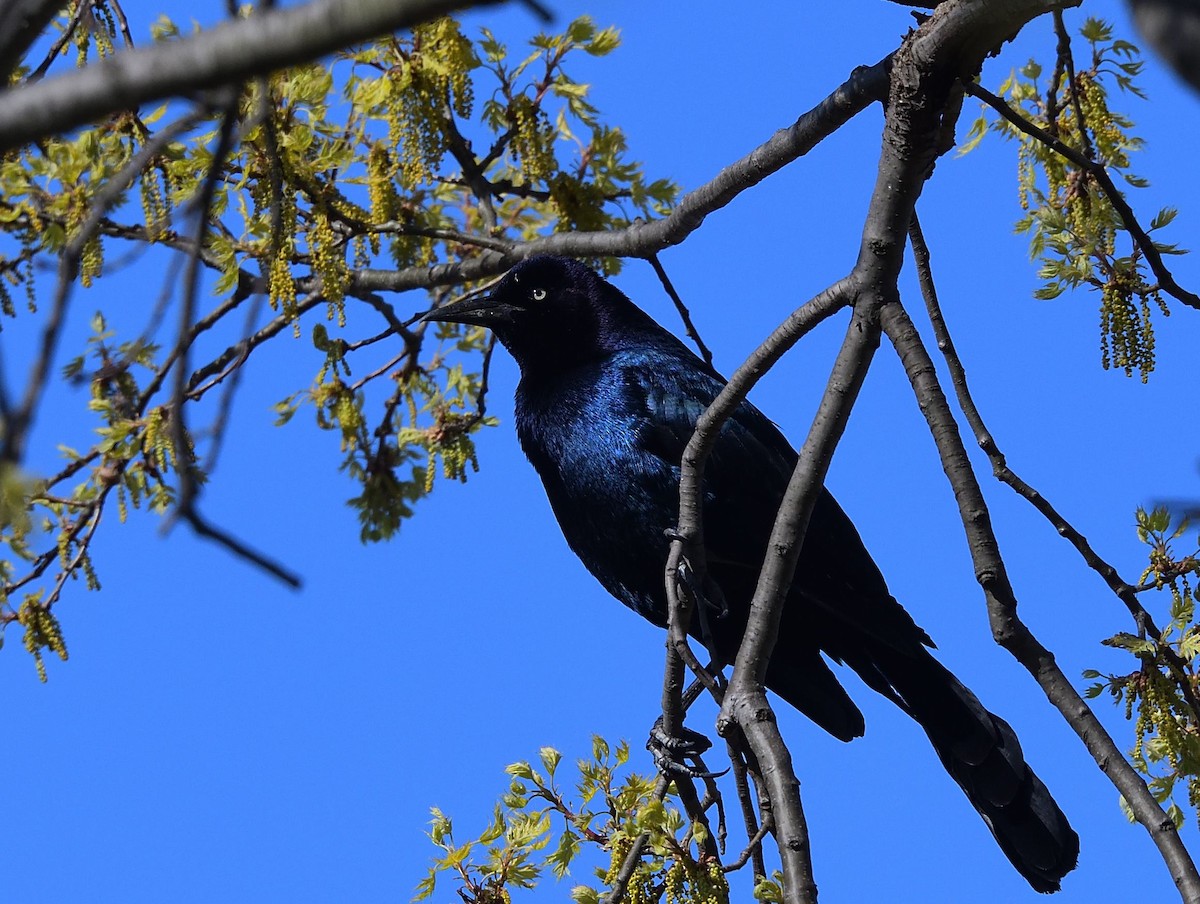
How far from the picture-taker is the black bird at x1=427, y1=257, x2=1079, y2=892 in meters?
4.63

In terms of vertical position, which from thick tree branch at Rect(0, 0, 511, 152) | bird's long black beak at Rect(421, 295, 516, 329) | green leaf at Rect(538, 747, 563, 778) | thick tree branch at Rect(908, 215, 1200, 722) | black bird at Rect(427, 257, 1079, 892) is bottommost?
thick tree branch at Rect(0, 0, 511, 152)

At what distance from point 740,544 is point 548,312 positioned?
4.32ft

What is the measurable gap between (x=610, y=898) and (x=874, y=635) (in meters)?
2.07

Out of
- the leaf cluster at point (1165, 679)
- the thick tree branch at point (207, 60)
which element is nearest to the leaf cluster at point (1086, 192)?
the leaf cluster at point (1165, 679)

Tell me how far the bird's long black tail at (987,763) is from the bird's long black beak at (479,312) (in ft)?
6.28

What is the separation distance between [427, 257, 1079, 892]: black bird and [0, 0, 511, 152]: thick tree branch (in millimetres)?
3617

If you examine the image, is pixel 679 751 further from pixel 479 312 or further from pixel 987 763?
pixel 479 312

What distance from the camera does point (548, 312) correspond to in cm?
567

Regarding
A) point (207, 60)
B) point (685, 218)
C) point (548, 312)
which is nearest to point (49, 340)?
point (207, 60)

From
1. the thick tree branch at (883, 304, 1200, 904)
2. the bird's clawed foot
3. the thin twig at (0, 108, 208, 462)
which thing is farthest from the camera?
the bird's clawed foot

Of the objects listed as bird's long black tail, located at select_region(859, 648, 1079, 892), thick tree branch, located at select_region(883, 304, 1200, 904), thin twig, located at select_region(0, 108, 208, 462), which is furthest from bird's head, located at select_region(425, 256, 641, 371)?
thin twig, located at select_region(0, 108, 208, 462)

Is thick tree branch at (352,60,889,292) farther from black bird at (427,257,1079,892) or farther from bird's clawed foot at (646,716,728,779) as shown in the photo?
bird's clawed foot at (646,716,728,779)

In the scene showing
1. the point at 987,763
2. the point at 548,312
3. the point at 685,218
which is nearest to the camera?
the point at 685,218

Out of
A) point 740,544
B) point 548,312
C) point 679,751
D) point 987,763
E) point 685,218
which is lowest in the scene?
point 679,751
